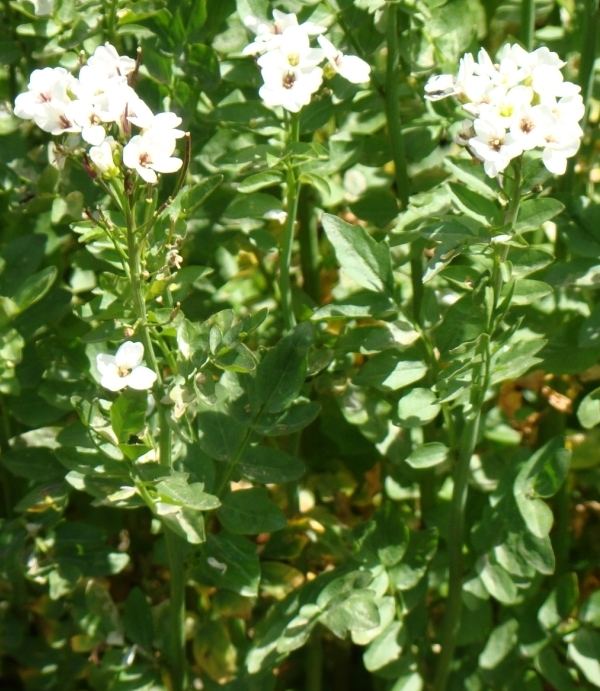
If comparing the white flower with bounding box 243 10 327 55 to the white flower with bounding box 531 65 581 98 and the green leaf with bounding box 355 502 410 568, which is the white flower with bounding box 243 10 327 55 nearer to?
the white flower with bounding box 531 65 581 98

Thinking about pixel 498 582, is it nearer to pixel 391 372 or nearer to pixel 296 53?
pixel 391 372

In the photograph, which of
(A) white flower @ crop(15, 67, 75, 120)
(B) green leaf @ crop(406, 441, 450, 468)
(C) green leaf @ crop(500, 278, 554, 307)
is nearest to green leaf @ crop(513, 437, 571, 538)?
(B) green leaf @ crop(406, 441, 450, 468)

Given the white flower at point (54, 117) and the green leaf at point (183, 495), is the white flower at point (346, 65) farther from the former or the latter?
the green leaf at point (183, 495)

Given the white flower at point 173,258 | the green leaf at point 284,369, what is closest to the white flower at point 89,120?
the white flower at point 173,258

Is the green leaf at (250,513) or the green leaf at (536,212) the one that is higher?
the green leaf at (536,212)

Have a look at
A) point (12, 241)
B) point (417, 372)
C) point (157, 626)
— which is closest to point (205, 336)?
point (417, 372)

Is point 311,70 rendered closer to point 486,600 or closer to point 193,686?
point 486,600
